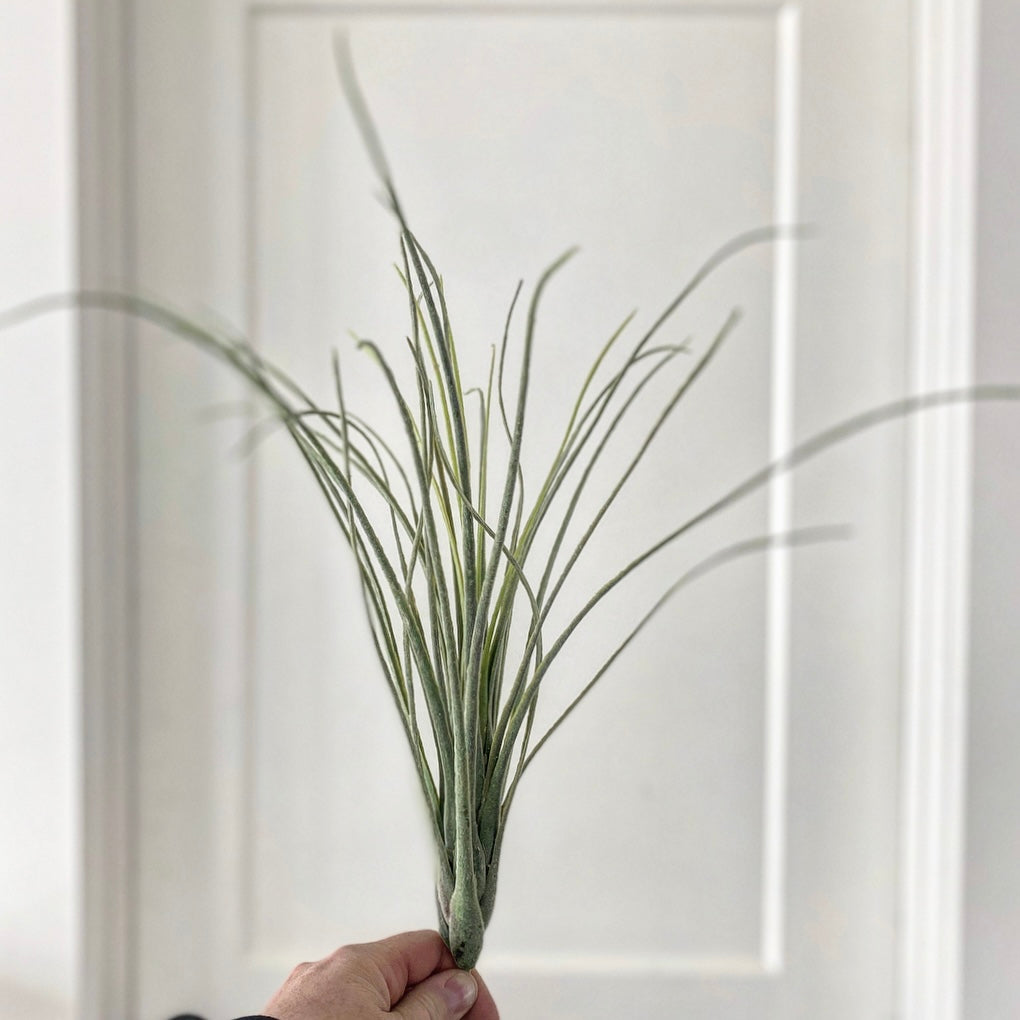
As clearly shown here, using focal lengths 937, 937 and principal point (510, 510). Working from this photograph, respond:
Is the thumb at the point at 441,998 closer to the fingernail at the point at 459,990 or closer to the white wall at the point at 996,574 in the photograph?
the fingernail at the point at 459,990

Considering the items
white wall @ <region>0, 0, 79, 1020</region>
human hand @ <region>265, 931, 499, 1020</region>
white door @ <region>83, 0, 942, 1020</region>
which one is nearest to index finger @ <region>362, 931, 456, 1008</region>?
human hand @ <region>265, 931, 499, 1020</region>

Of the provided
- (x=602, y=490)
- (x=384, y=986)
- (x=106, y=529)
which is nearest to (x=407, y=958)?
(x=384, y=986)

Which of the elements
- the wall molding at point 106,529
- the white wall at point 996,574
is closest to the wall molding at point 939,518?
the white wall at point 996,574

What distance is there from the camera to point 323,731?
108 centimetres

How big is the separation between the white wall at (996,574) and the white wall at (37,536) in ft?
3.07

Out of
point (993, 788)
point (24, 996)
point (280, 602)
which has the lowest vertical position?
point (24, 996)

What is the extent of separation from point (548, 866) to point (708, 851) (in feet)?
0.60

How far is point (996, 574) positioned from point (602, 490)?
0.41m

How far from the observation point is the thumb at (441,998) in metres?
0.61

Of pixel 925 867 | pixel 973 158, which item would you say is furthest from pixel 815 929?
pixel 973 158

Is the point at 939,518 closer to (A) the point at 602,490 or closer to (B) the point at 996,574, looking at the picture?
(B) the point at 996,574

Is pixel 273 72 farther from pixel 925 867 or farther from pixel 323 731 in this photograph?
pixel 925 867

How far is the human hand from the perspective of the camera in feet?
1.99

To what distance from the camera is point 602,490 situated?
1.00m
